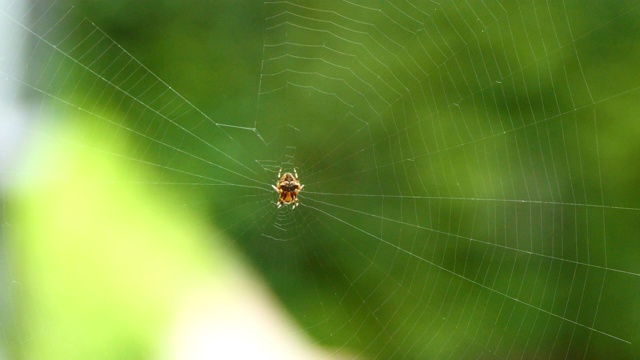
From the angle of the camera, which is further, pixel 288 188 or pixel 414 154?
pixel 288 188

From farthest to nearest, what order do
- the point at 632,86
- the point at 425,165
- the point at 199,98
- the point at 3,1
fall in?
the point at 199,98 → the point at 425,165 → the point at 632,86 → the point at 3,1

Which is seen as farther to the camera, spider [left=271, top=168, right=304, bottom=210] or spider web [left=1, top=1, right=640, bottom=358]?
spider [left=271, top=168, right=304, bottom=210]

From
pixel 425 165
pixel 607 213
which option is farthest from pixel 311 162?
pixel 607 213

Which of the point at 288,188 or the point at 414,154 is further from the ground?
the point at 414,154

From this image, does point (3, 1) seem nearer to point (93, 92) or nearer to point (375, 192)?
point (93, 92)

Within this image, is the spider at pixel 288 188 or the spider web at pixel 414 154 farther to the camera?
the spider at pixel 288 188
